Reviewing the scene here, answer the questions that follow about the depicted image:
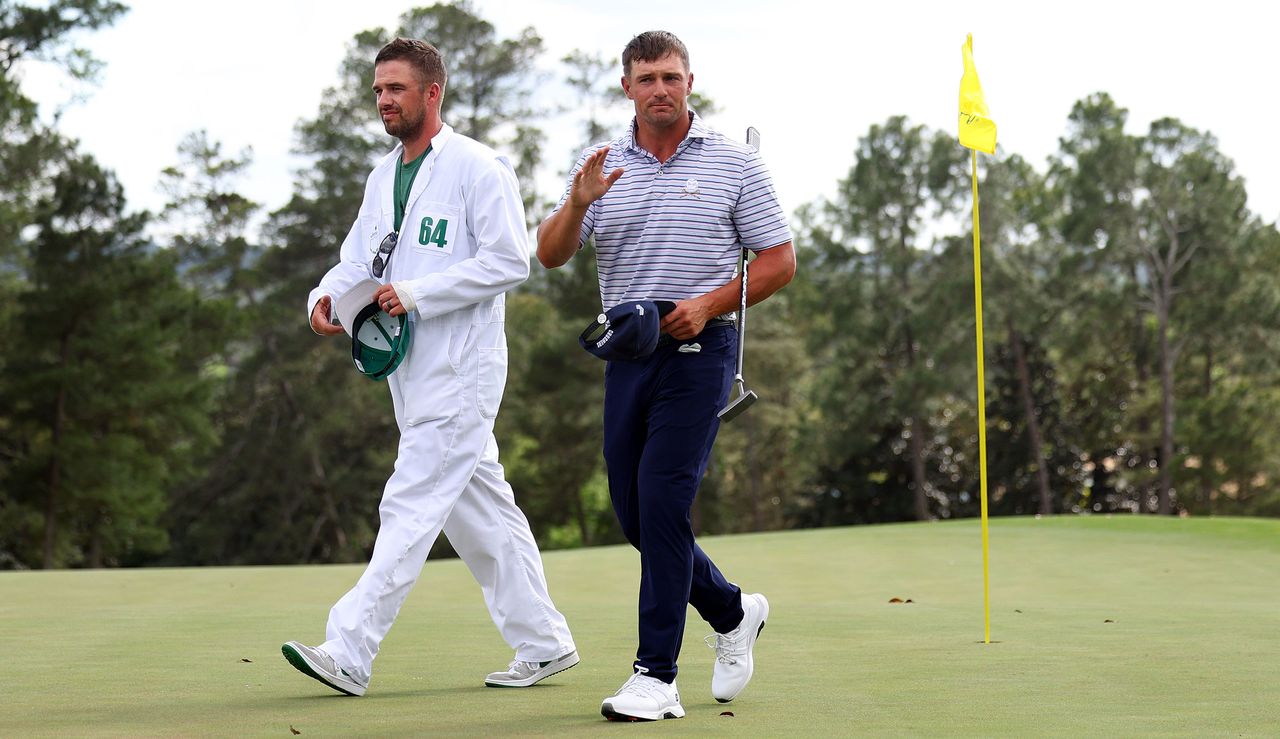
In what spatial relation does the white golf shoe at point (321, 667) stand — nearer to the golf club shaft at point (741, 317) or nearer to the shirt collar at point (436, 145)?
the golf club shaft at point (741, 317)

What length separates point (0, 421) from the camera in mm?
37531

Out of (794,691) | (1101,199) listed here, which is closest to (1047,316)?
(1101,199)

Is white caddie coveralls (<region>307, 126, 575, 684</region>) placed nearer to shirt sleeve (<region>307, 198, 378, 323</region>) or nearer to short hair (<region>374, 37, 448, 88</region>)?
shirt sleeve (<region>307, 198, 378, 323</region>)

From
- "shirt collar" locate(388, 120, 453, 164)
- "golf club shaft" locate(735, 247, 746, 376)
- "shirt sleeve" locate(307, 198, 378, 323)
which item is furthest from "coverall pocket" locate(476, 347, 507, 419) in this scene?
"golf club shaft" locate(735, 247, 746, 376)

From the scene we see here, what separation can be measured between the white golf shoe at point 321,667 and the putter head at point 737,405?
1.41m

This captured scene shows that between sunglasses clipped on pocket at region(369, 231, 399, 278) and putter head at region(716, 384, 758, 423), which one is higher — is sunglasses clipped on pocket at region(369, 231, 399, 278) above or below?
above

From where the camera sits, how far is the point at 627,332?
14.8 feet

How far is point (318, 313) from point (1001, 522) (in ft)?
64.2

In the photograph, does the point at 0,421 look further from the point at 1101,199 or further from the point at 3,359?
the point at 1101,199

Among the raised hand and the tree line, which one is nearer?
the raised hand

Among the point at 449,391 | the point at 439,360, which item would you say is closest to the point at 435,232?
the point at 439,360

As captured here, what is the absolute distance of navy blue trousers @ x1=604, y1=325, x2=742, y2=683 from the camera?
464cm

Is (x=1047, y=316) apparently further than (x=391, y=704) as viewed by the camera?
Yes

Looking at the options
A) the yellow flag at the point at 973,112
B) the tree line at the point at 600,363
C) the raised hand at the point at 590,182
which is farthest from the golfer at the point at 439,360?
the tree line at the point at 600,363
